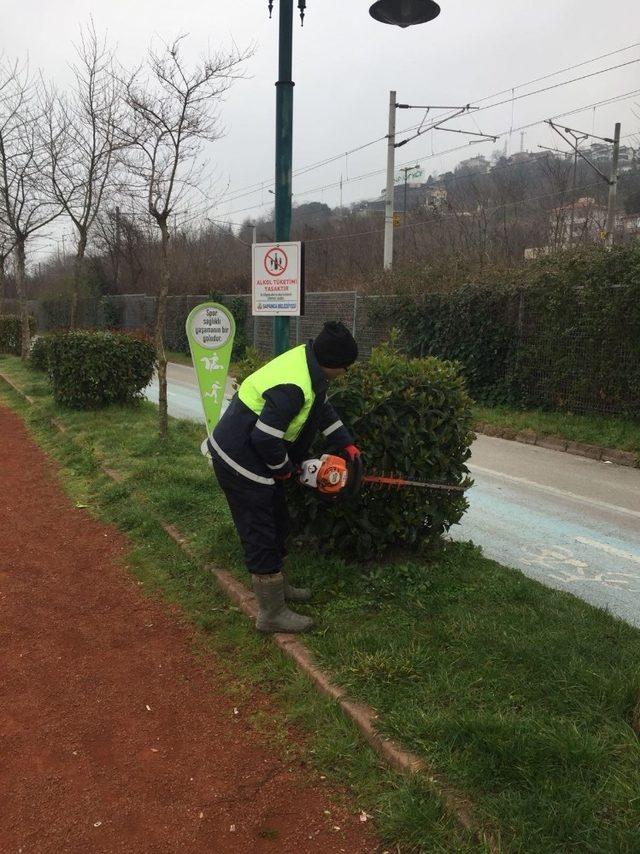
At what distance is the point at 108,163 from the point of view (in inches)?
603

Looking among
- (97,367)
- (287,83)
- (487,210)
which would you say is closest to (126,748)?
(287,83)

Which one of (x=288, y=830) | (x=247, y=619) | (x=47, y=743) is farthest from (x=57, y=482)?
(x=288, y=830)

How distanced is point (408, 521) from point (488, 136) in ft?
55.3

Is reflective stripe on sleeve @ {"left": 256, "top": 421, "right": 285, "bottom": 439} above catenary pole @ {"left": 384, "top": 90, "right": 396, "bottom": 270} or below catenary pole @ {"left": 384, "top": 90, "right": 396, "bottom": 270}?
below

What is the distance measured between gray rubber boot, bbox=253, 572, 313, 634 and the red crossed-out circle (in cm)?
299

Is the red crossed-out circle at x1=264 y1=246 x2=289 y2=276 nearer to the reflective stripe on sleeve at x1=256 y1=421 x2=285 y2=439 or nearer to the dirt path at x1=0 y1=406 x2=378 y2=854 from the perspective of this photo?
the reflective stripe on sleeve at x1=256 y1=421 x2=285 y2=439

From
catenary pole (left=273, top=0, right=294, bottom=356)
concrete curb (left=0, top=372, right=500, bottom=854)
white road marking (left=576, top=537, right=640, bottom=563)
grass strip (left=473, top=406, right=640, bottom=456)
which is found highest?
catenary pole (left=273, top=0, right=294, bottom=356)

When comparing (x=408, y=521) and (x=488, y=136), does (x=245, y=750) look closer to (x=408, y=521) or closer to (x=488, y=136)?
(x=408, y=521)

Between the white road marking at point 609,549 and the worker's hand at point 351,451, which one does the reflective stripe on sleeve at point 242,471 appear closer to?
the worker's hand at point 351,451

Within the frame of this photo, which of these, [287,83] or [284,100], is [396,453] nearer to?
[284,100]

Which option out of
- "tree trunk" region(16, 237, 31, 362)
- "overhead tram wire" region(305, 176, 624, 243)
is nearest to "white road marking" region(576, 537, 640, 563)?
"overhead tram wire" region(305, 176, 624, 243)

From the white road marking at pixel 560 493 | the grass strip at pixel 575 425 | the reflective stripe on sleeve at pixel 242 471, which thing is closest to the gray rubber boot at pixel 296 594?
the reflective stripe on sleeve at pixel 242 471

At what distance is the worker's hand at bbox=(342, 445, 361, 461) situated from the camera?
12.5 feet

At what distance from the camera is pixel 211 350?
6609 mm
